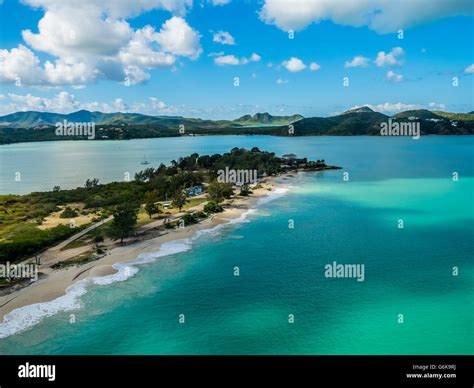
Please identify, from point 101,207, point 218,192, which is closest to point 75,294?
point 101,207

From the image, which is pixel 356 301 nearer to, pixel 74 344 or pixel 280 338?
pixel 280 338

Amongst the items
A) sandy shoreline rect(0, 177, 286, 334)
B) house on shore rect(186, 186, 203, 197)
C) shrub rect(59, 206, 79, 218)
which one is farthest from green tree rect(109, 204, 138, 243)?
house on shore rect(186, 186, 203, 197)

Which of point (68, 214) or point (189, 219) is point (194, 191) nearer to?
point (189, 219)

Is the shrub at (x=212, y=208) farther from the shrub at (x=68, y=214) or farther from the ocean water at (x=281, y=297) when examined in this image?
the shrub at (x=68, y=214)

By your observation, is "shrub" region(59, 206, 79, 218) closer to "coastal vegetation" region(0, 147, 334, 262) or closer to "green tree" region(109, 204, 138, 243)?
"coastal vegetation" region(0, 147, 334, 262)

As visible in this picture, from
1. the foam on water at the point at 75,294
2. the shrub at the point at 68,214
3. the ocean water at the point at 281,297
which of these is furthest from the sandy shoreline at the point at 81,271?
the shrub at the point at 68,214

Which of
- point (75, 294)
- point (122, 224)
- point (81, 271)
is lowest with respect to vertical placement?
point (75, 294)
